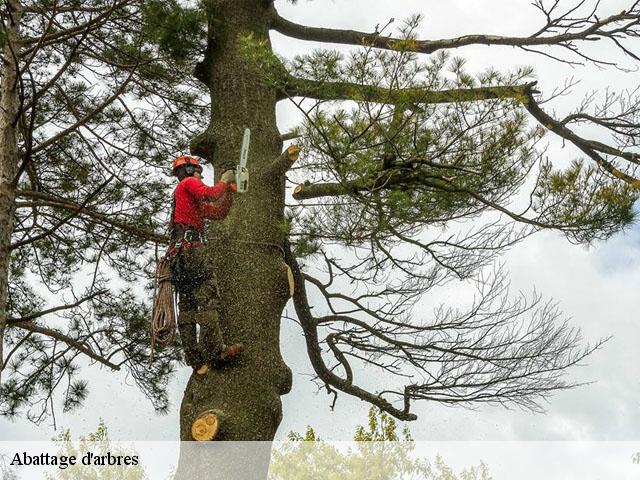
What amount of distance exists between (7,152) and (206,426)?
2.40 m

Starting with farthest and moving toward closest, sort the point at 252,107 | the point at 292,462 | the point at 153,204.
A: the point at 292,462, the point at 153,204, the point at 252,107

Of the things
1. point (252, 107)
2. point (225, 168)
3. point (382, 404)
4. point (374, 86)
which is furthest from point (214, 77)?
point (382, 404)

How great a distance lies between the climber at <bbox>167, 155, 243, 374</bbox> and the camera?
4.86 m

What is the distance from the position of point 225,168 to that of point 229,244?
0.46 meters

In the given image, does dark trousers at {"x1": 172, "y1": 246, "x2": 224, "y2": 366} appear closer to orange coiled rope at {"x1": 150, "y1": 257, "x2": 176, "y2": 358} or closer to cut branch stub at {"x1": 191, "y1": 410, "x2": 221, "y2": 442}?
orange coiled rope at {"x1": 150, "y1": 257, "x2": 176, "y2": 358}

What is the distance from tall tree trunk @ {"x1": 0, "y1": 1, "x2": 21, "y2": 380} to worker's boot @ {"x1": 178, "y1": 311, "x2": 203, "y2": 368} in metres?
1.22

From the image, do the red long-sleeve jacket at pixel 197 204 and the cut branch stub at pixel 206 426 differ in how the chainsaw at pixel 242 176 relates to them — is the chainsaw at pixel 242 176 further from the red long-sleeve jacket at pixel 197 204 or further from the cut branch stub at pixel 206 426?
the cut branch stub at pixel 206 426

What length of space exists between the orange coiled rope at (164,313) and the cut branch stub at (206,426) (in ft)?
2.27

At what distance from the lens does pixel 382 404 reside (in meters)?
6.86

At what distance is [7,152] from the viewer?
5699 millimetres

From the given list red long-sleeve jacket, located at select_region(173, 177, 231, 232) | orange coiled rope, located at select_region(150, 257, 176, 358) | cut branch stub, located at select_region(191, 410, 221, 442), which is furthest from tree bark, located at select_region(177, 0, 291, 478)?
orange coiled rope, located at select_region(150, 257, 176, 358)

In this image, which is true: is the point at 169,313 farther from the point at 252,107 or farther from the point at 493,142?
the point at 493,142

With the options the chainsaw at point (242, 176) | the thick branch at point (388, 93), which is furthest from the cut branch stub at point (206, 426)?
the thick branch at point (388, 93)

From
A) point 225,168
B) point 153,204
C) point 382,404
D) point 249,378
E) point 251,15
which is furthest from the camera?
point 153,204
